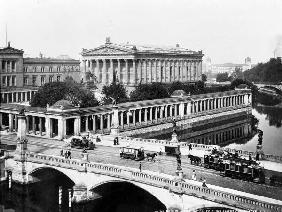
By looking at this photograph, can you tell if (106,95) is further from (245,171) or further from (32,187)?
(245,171)

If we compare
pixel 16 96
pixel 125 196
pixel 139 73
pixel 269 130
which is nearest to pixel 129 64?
pixel 139 73

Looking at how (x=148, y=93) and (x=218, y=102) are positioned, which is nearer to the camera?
(x=148, y=93)

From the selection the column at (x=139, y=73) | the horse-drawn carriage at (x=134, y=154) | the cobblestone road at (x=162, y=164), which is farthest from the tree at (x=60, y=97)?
the column at (x=139, y=73)

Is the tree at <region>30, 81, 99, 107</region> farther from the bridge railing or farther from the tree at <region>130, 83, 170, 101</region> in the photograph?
the bridge railing

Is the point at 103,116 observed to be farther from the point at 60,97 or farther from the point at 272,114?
the point at 272,114

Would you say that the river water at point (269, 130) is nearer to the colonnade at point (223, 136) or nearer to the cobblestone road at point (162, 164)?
the colonnade at point (223, 136)

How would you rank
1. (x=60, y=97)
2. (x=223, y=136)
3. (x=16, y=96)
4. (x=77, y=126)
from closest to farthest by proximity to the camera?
(x=77, y=126) < (x=60, y=97) < (x=223, y=136) < (x=16, y=96)

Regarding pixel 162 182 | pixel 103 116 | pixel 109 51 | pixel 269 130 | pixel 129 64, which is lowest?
pixel 269 130
